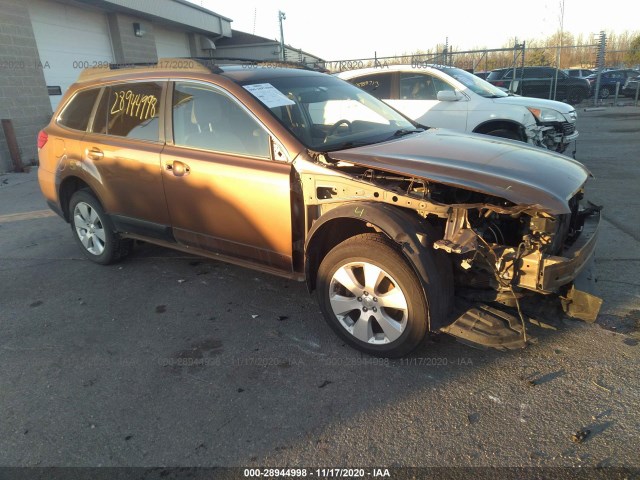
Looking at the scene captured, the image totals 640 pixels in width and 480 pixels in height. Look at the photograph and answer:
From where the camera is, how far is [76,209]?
4.93 m

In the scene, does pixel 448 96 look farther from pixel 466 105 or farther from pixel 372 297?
pixel 372 297

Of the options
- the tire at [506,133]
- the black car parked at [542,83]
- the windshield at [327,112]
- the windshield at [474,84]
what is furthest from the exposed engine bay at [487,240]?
the black car parked at [542,83]

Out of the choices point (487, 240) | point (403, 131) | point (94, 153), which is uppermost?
point (403, 131)

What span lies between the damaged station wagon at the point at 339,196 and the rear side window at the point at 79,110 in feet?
0.11

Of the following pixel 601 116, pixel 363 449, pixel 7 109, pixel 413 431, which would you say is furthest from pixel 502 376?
pixel 601 116

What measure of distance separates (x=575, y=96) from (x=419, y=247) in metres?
23.9

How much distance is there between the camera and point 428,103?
820cm

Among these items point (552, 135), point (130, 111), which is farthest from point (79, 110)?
point (552, 135)

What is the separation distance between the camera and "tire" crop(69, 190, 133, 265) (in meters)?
4.71

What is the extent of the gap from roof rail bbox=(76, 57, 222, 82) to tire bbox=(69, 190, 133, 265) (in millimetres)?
1193

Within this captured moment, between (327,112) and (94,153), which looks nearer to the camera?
(327,112)

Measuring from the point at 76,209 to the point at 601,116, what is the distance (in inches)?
715

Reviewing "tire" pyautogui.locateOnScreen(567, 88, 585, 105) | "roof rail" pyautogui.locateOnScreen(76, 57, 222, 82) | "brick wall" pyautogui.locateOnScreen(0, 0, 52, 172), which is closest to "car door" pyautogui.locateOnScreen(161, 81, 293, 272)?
"roof rail" pyautogui.locateOnScreen(76, 57, 222, 82)

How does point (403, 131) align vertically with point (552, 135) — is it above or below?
above
